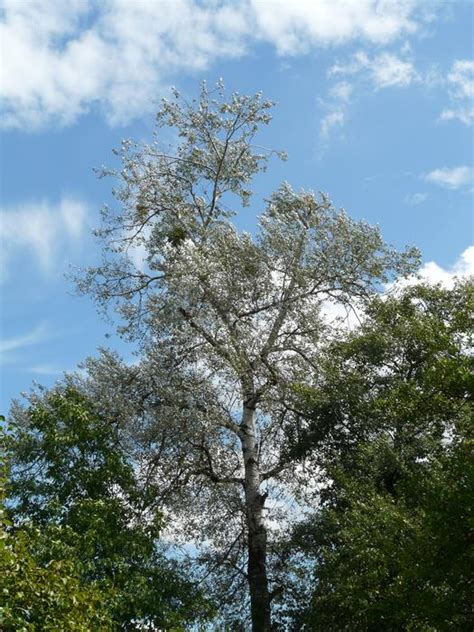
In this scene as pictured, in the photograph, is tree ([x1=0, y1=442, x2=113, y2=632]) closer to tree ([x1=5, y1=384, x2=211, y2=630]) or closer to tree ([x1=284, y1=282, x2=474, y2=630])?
tree ([x1=5, y1=384, x2=211, y2=630])

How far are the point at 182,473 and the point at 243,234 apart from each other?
8.88 meters

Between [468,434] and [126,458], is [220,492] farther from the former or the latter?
[468,434]

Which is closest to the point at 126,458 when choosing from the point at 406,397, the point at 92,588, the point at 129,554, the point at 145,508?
the point at 145,508

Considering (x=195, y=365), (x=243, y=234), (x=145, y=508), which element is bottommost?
(x=145, y=508)

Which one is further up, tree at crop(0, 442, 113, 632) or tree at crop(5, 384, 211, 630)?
tree at crop(5, 384, 211, 630)

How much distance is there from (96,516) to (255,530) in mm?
6511

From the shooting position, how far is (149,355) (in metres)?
25.8

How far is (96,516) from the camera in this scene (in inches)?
746

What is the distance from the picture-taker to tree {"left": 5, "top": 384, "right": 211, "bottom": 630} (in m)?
18.0

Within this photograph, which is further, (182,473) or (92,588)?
(182,473)

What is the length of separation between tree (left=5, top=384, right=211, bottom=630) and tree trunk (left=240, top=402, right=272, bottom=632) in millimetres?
1948

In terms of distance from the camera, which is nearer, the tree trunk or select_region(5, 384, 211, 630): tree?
select_region(5, 384, 211, 630): tree

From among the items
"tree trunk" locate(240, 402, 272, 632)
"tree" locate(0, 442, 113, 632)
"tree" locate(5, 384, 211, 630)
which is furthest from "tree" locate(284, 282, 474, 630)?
"tree" locate(0, 442, 113, 632)

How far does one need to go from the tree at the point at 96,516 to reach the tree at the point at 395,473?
404 centimetres
